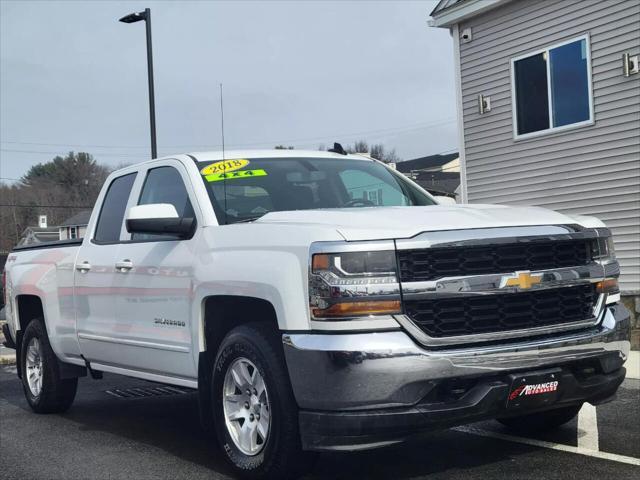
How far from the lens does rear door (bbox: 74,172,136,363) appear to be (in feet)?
19.8

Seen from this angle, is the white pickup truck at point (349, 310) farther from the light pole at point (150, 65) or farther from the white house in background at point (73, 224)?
the white house in background at point (73, 224)

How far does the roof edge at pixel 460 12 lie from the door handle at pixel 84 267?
8811mm

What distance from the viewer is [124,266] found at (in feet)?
18.9

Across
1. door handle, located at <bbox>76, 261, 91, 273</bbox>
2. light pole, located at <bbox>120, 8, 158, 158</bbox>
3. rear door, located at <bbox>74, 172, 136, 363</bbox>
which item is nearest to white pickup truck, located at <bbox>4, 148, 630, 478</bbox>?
rear door, located at <bbox>74, 172, 136, 363</bbox>

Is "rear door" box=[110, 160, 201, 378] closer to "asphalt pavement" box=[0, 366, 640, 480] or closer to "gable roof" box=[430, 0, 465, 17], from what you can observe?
"asphalt pavement" box=[0, 366, 640, 480]

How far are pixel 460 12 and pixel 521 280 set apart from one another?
401 inches

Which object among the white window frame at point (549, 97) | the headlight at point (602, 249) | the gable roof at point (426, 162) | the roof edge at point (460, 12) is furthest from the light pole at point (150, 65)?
the gable roof at point (426, 162)

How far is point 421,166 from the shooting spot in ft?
212

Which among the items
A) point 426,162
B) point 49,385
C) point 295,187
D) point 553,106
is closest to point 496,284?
point 295,187

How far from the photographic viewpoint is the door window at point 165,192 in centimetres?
552

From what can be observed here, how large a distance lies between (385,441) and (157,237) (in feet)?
7.62

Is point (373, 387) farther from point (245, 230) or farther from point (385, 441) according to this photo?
point (245, 230)

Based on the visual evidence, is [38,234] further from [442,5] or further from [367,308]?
[367,308]

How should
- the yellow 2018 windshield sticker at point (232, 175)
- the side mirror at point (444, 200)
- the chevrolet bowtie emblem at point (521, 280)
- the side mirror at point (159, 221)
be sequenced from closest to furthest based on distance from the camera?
1. the chevrolet bowtie emblem at point (521, 280)
2. the side mirror at point (159, 221)
3. the yellow 2018 windshield sticker at point (232, 175)
4. the side mirror at point (444, 200)
